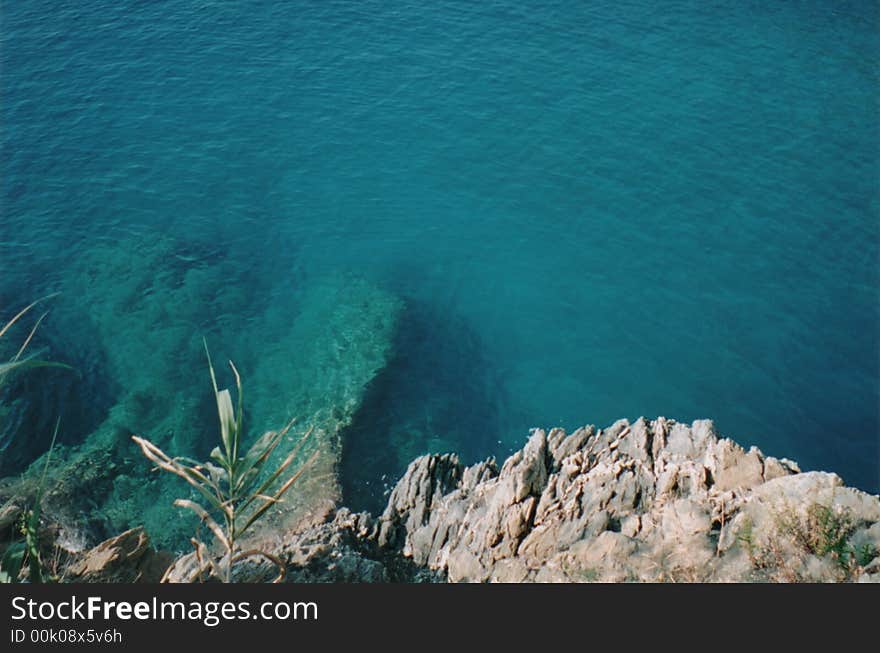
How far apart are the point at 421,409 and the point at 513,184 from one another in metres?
16.1

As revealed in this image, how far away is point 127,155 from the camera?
43750mm

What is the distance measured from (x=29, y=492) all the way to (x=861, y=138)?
47373 mm

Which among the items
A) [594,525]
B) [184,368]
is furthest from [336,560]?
[184,368]

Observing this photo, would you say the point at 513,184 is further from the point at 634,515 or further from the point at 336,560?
the point at 336,560

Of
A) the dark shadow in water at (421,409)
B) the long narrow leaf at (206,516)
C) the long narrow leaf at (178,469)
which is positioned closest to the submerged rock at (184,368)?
the dark shadow in water at (421,409)

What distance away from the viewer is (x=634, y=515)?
66.3ft

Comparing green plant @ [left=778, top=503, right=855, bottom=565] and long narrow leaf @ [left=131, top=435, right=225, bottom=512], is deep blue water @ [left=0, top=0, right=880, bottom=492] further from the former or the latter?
long narrow leaf @ [left=131, top=435, right=225, bottom=512]

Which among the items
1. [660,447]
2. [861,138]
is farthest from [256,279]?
[861,138]

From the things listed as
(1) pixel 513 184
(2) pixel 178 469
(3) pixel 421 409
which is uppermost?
(2) pixel 178 469

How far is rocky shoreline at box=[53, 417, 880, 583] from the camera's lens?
16.2 metres

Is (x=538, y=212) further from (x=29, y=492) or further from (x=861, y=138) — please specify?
(x=29, y=492)

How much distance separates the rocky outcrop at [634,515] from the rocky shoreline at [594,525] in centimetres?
4

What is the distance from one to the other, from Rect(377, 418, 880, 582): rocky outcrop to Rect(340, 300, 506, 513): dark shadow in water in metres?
2.88

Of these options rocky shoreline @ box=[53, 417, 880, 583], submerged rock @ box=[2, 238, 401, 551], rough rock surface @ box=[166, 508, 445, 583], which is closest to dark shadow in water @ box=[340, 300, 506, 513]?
submerged rock @ box=[2, 238, 401, 551]
